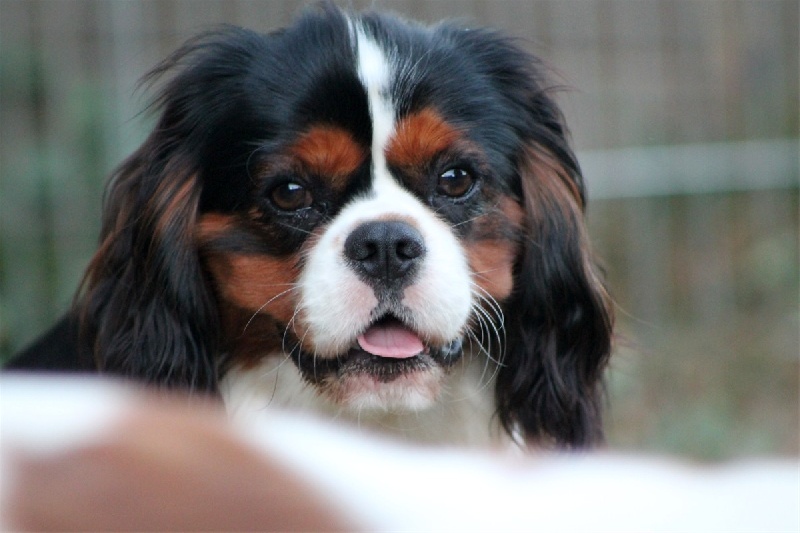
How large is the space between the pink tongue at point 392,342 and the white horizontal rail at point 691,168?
11.3 feet

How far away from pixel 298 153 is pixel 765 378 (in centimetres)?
415

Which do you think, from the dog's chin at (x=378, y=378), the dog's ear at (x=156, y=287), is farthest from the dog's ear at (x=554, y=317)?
the dog's ear at (x=156, y=287)

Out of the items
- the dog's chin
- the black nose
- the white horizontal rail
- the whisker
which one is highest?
the black nose

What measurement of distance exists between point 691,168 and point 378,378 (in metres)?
3.91

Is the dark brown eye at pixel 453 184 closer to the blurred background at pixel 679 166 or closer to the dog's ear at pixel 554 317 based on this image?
the dog's ear at pixel 554 317

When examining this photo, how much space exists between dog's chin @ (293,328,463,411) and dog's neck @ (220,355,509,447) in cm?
7

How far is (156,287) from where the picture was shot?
3.18 m

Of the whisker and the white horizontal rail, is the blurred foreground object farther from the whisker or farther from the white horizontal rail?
the white horizontal rail

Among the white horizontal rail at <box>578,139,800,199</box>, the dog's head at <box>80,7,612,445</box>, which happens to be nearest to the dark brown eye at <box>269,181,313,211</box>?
the dog's head at <box>80,7,612,445</box>

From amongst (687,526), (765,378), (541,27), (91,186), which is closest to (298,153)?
(687,526)

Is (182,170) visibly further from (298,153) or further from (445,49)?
(445,49)

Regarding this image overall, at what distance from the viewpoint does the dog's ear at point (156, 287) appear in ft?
10.3

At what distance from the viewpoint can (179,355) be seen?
3143mm

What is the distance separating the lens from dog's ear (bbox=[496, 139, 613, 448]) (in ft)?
10.8
